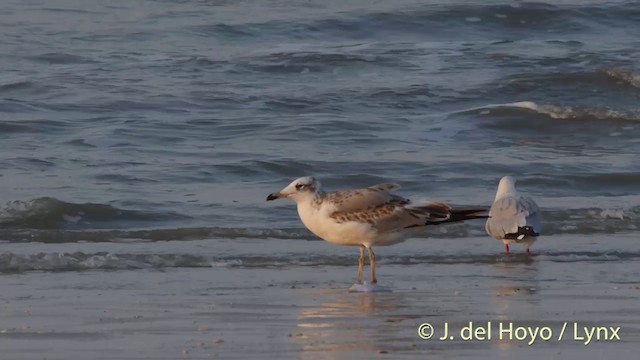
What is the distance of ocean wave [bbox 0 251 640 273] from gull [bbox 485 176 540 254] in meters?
0.13

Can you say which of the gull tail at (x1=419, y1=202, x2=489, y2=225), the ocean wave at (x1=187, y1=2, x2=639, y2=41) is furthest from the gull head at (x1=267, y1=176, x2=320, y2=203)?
the ocean wave at (x1=187, y1=2, x2=639, y2=41)

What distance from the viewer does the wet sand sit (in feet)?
18.1

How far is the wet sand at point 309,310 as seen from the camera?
5.51 meters

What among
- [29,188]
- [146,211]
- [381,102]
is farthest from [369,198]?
[381,102]

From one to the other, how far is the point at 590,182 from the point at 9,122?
562 cm

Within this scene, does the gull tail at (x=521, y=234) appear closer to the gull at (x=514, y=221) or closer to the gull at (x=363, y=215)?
the gull at (x=514, y=221)

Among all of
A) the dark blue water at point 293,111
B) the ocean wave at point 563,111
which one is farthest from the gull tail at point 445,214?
the ocean wave at point 563,111

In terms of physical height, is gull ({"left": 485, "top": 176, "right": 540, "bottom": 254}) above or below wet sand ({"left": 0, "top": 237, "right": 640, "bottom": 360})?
below

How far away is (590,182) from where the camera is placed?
37.5ft

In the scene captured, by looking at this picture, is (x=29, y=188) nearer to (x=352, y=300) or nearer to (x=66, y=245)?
(x=66, y=245)

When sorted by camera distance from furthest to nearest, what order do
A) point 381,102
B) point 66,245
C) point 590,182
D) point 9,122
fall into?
1. point 381,102
2. point 9,122
3. point 590,182
4. point 66,245

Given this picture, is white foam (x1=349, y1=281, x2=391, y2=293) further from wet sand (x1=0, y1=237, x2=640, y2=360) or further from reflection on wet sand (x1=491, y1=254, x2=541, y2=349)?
reflection on wet sand (x1=491, y1=254, x2=541, y2=349)

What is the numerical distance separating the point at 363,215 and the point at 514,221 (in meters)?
1.44

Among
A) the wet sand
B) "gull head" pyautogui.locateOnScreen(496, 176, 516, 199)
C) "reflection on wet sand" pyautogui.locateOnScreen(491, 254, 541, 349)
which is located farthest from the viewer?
"gull head" pyautogui.locateOnScreen(496, 176, 516, 199)
